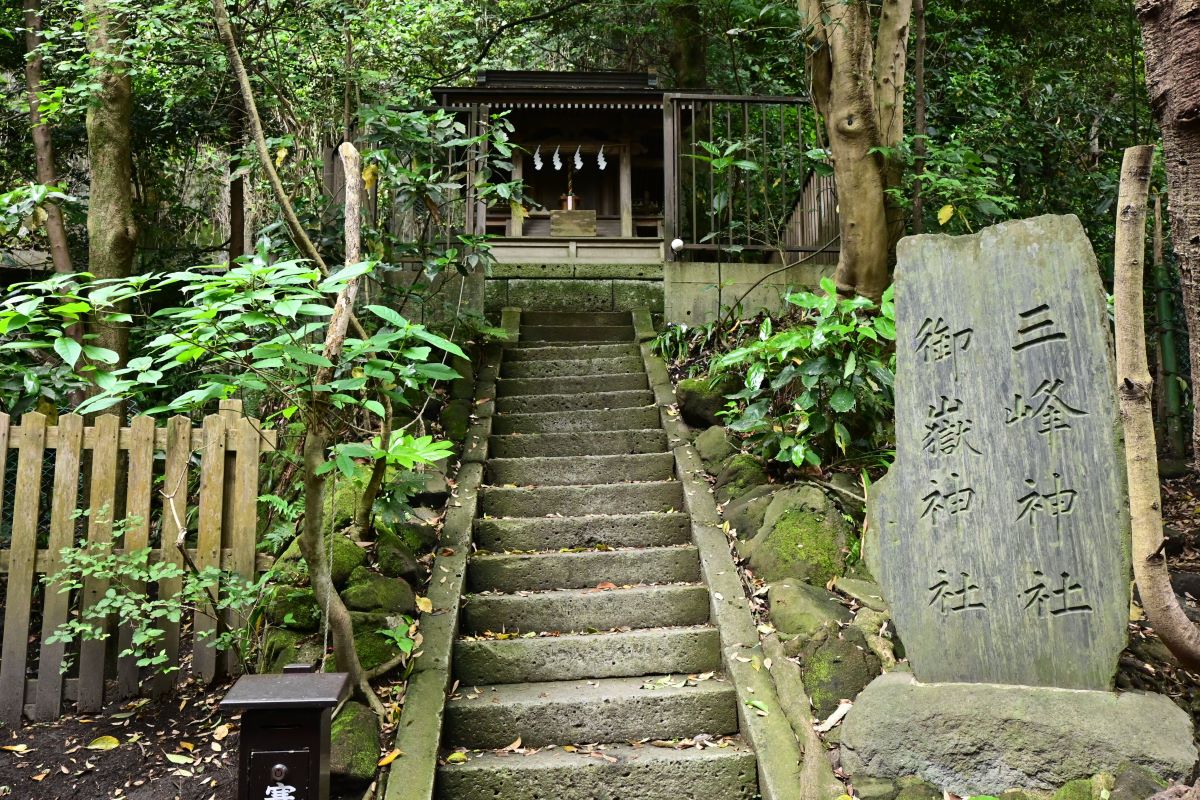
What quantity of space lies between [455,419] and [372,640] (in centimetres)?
254

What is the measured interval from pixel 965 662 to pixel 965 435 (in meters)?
0.92

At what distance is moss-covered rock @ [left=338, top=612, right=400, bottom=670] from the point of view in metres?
3.78

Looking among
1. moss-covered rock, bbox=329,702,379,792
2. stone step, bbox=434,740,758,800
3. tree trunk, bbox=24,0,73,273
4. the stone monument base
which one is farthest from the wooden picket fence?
tree trunk, bbox=24,0,73,273

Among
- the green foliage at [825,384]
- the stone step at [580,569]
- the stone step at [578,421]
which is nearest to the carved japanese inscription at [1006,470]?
the green foliage at [825,384]

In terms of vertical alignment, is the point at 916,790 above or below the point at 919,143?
below

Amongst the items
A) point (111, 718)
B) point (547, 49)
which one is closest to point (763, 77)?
point (547, 49)

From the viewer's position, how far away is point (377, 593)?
400cm

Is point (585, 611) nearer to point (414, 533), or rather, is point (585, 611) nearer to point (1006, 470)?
point (414, 533)

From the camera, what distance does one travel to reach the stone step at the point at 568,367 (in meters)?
7.38

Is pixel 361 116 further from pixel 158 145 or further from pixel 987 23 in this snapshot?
pixel 987 23

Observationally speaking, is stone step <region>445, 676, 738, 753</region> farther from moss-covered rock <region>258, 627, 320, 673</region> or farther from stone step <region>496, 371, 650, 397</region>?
stone step <region>496, 371, 650, 397</region>

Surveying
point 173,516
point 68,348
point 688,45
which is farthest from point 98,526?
point 688,45

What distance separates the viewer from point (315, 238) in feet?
20.6

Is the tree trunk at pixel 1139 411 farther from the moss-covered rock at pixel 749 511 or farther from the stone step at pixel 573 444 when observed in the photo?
the stone step at pixel 573 444
